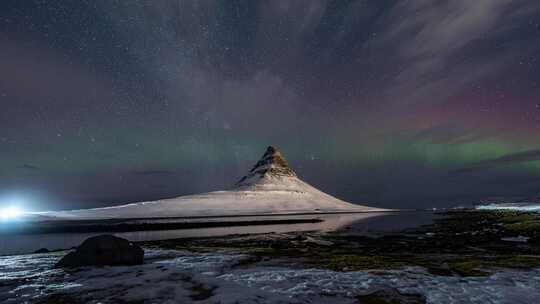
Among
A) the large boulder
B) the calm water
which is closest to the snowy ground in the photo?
the large boulder

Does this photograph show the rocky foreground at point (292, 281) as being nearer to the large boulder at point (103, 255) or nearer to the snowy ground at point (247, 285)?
the snowy ground at point (247, 285)

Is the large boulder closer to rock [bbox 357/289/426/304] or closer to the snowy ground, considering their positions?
the snowy ground

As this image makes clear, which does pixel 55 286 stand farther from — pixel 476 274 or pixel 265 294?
pixel 476 274

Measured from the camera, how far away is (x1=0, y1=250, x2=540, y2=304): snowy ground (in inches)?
522

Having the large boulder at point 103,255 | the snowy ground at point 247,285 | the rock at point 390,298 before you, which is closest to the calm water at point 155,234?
the large boulder at point 103,255

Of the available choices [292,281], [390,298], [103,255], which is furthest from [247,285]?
[103,255]

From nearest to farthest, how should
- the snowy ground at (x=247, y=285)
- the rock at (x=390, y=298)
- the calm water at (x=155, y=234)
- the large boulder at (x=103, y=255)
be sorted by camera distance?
the rock at (x=390, y=298) < the snowy ground at (x=247, y=285) < the large boulder at (x=103, y=255) < the calm water at (x=155, y=234)

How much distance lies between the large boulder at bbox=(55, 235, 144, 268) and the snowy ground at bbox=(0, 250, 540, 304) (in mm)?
1403

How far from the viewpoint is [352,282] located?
52.3ft

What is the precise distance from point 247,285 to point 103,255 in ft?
38.3

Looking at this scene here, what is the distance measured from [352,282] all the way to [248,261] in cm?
922

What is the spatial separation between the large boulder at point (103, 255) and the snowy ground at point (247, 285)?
1403mm

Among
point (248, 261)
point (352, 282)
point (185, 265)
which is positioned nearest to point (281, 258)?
point (248, 261)

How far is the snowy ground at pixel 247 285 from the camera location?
13.2 meters
